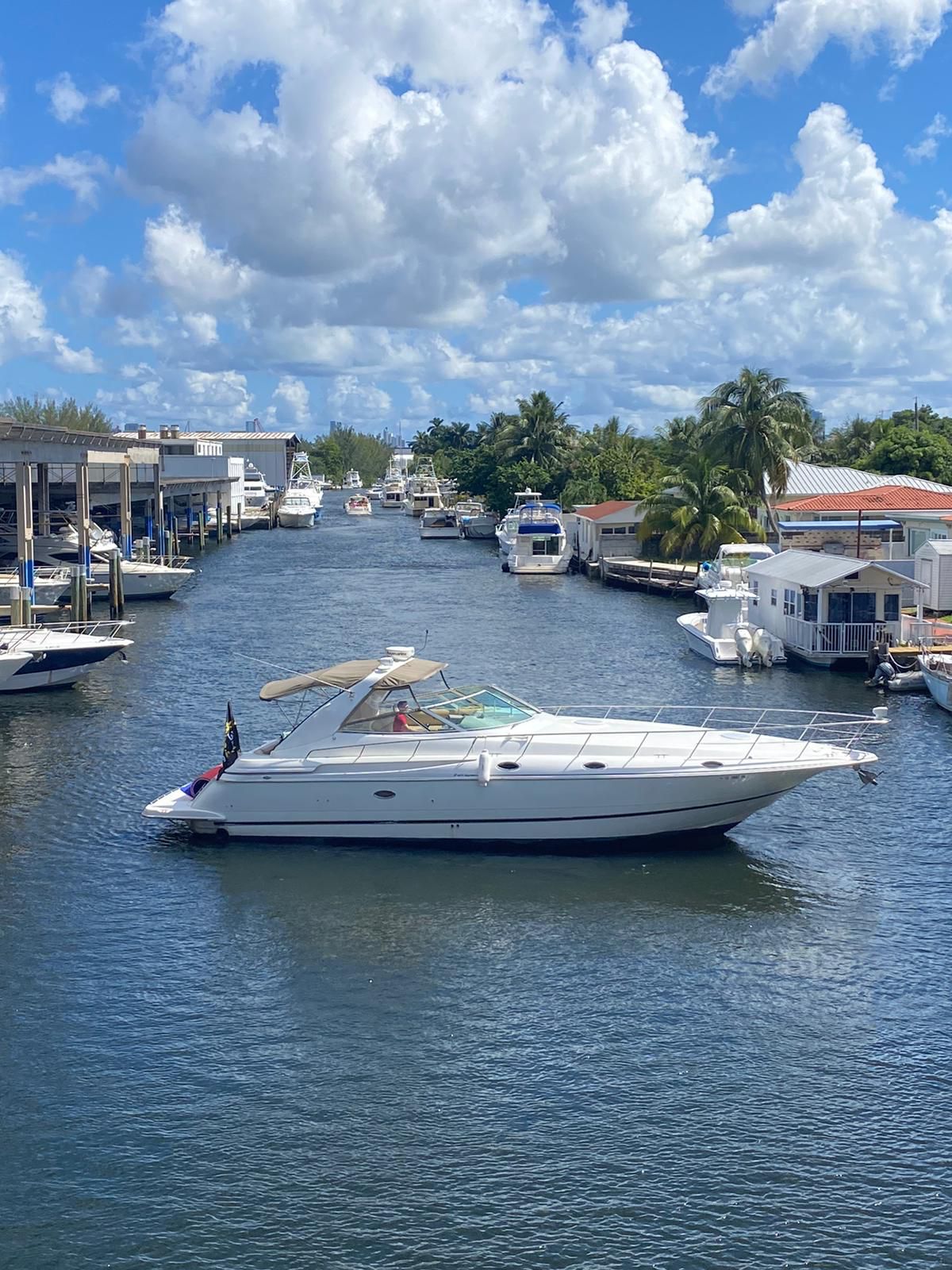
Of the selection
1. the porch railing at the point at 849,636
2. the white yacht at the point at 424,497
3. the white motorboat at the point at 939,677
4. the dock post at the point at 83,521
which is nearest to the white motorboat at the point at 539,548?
the dock post at the point at 83,521

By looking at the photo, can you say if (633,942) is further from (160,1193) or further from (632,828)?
(160,1193)

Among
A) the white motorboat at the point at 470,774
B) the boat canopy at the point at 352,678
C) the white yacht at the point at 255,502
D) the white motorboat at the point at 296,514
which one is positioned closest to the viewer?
the white motorboat at the point at 470,774

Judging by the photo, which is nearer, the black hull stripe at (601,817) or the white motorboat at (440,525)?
the black hull stripe at (601,817)

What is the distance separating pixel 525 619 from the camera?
64688 mm

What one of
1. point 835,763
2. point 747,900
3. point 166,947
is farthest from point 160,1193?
point 835,763

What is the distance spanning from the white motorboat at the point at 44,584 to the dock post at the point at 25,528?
0.59 metres

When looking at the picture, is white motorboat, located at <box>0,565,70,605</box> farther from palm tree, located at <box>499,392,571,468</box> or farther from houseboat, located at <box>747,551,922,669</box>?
palm tree, located at <box>499,392,571,468</box>

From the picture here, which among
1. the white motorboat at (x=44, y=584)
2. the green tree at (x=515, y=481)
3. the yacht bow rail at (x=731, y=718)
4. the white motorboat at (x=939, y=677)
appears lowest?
the yacht bow rail at (x=731, y=718)

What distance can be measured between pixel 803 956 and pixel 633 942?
8.71ft

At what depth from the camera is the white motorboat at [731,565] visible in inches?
2163

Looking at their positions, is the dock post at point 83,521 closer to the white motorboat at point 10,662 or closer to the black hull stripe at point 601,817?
the white motorboat at point 10,662

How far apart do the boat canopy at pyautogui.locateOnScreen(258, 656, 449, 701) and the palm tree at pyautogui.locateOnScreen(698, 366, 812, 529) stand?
2304 inches

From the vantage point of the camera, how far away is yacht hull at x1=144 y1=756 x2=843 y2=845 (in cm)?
2544

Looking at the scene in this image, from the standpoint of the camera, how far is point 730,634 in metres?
50.8
